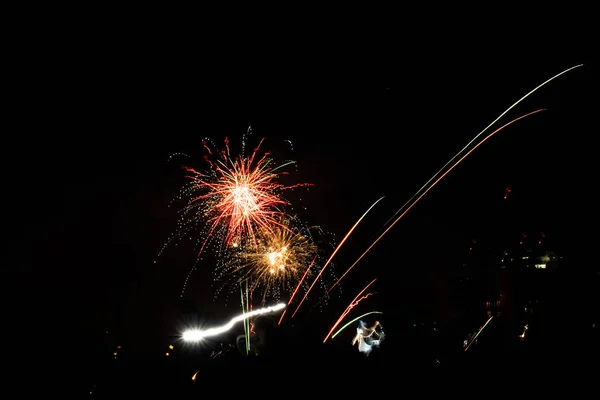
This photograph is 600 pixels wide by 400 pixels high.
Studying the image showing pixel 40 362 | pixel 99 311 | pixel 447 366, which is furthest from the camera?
pixel 99 311

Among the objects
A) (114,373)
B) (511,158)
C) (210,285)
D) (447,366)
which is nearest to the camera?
(447,366)

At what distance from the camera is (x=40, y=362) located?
7.44 metres

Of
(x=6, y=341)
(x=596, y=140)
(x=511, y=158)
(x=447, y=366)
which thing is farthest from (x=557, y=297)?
(x=6, y=341)

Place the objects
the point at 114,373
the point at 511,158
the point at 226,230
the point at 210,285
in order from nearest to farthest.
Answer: the point at 114,373 → the point at 511,158 → the point at 226,230 → the point at 210,285

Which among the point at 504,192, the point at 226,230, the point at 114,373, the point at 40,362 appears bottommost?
the point at 114,373

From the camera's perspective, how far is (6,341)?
8.05 m

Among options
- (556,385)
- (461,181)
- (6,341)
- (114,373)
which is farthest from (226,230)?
(556,385)

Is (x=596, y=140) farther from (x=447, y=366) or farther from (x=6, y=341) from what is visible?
(x=6, y=341)

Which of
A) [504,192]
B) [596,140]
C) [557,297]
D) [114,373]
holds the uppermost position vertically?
[504,192]

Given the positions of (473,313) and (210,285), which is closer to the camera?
(473,313)

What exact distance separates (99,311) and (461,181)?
12716 mm

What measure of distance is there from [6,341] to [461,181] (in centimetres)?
1287

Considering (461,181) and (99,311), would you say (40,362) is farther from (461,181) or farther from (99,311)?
(461,181)

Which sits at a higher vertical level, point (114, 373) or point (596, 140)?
point (596, 140)
